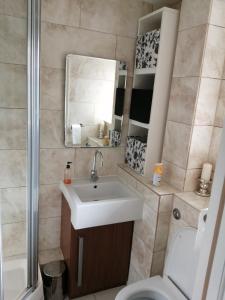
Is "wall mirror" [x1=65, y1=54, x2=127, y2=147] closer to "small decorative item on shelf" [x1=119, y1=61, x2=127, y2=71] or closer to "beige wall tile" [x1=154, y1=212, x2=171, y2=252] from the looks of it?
"small decorative item on shelf" [x1=119, y1=61, x2=127, y2=71]

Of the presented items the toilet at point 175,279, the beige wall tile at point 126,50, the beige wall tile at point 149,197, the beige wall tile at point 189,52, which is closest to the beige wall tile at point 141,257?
the toilet at point 175,279

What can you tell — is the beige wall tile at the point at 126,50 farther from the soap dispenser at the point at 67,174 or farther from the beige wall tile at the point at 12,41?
the soap dispenser at the point at 67,174

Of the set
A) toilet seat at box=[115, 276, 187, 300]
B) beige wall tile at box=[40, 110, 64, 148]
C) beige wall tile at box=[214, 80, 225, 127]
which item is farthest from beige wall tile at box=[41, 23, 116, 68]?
toilet seat at box=[115, 276, 187, 300]

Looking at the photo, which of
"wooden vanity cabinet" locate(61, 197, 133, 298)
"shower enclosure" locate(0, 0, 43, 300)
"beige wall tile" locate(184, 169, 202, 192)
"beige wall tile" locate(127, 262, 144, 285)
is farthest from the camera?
"beige wall tile" locate(127, 262, 144, 285)

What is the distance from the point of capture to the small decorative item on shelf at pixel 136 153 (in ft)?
6.78

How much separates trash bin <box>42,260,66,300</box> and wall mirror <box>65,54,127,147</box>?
1.02 m

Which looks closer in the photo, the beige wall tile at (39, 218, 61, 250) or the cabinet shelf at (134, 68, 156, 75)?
the cabinet shelf at (134, 68, 156, 75)

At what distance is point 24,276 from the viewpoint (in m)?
1.82

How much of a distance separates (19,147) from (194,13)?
157 cm

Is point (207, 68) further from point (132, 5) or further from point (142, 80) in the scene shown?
point (132, 5)

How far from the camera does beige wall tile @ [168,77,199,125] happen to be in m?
1.66

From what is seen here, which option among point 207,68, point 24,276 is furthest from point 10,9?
point 24,276

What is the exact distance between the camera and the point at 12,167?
193 cm

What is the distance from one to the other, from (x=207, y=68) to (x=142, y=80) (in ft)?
2.23
